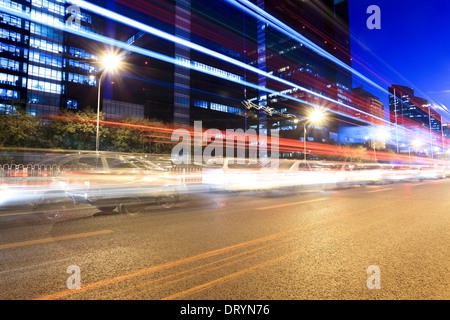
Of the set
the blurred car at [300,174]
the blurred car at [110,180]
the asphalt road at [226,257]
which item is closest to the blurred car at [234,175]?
the blurred car at [300,174]

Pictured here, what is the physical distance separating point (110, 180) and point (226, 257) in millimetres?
5280

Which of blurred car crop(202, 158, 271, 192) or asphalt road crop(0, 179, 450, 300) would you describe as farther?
blurred car crop(202, 158, 271, 192)

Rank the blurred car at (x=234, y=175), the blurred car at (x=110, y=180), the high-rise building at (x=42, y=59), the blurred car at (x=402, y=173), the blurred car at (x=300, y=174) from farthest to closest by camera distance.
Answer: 1. the high-rise building at (x=42, y=59)
2. the blurred car at (x=402, y=173)
3. the blurred car at (x=300, y=174)
4. the blurred car at (x=234, y=175)
5. the blurred car at (x=110, y=180)

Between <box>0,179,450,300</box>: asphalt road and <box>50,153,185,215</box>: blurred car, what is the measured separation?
95 centimetres

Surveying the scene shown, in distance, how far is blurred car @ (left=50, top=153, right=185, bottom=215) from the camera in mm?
7918

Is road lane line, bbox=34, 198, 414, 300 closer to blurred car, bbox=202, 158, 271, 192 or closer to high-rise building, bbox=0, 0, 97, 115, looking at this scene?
blurred car, bbox=202, 158, 271, 192

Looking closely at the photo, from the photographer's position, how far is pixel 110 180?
8.06 meters

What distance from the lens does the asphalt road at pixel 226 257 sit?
117 inches

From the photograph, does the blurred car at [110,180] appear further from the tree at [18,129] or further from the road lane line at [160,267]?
the tree at [18,129]

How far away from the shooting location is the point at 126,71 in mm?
61500

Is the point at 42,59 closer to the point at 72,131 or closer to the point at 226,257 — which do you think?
the point at 72,131

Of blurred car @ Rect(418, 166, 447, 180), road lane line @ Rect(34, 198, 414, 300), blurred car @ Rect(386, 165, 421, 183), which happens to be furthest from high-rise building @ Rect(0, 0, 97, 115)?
road lane line @ Rect(34, 198, 414, 300)

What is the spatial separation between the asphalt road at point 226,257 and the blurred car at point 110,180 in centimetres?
95
